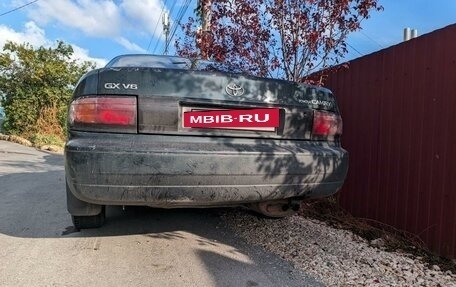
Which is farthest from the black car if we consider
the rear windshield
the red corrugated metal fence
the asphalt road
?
the red corrugated metal fence

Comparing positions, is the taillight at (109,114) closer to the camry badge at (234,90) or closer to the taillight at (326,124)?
the camry badge at (234,90)

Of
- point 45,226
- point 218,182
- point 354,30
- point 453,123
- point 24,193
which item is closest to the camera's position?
point 218,182

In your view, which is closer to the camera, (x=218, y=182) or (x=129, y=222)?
(x=218, y=182)

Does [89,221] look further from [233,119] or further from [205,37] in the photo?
[205,37]

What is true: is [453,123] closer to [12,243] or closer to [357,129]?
[357,129]

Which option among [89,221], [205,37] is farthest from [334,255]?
[205,37]

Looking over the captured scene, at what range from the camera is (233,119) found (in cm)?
295

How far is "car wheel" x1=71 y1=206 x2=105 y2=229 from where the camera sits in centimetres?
354

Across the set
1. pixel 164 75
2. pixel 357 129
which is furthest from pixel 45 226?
pixel 357 129

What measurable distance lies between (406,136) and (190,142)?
7.14ft

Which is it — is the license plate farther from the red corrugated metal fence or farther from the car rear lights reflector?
the red corrugated metal fence

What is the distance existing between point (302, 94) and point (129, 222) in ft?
6.98

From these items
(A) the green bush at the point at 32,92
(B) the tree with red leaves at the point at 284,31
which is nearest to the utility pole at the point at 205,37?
(B) the tree with red leaves at the point at 284,31

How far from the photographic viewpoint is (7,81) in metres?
18.9
